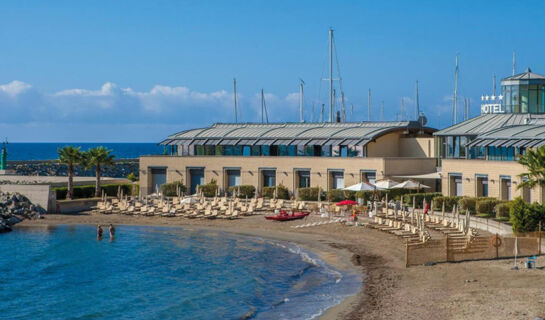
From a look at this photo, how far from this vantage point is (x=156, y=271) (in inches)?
1681

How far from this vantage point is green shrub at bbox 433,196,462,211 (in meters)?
55.5

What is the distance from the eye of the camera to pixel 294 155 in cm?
7175

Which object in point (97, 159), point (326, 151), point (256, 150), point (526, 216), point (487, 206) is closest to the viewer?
point (526, 216)

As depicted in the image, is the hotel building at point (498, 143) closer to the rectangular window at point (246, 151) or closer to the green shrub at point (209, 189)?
the rectangular window at point (246, 151)

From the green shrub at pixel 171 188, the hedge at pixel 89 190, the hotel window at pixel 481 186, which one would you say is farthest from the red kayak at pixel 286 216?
the hedge at pixel 89 190

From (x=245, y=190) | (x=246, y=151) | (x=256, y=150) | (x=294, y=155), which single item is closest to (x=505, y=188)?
(x=294, y=155)

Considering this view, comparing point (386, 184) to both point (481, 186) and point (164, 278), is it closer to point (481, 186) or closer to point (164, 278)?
point (481, 186)

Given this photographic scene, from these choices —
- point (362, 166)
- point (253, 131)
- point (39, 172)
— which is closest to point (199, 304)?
point (362, 166)

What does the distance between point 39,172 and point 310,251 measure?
70.8m

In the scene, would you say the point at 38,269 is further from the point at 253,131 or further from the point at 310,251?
the point at 253,131

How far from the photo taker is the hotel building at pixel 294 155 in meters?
66.4

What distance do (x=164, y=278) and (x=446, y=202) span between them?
24202mm

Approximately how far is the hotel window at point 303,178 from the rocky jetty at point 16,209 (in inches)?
905

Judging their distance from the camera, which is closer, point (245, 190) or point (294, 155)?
point (245, 190)
